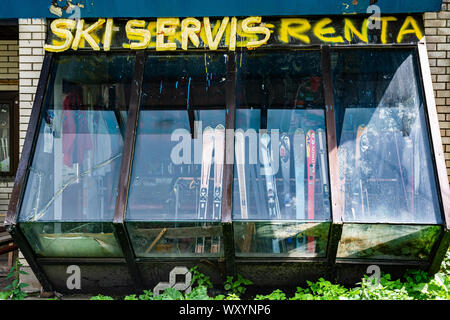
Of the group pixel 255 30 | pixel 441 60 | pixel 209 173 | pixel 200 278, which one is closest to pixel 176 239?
pixel 200 278

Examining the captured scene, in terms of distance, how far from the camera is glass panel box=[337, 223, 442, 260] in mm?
3262

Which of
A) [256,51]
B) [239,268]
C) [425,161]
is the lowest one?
[239,268]

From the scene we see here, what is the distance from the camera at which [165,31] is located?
154 inches

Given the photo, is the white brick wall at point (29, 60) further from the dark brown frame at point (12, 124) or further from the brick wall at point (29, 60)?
the dark brown frame at point (12, 124)

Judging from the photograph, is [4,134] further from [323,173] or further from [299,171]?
[323,173]

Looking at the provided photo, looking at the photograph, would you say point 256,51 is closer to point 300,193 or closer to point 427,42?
point 300,193

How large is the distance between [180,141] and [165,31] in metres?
1.18

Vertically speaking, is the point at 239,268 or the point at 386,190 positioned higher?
the point at 386,190

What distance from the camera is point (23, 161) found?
356cm

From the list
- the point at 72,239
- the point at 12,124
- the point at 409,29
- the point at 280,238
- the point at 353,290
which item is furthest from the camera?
the point at 12,124

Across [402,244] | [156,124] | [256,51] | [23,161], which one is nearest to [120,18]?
[156,124]

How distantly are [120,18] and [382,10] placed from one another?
107 inches
